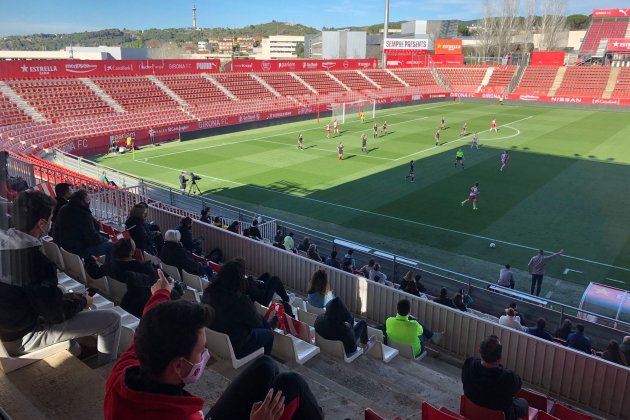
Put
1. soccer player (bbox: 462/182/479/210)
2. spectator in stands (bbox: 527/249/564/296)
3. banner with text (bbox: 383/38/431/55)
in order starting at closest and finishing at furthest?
spectator in stands (bbox: 527/249/564/296) → soccer player (bbox: 462/182/479/210) → banner with text (bbox: 383/38/431/55)

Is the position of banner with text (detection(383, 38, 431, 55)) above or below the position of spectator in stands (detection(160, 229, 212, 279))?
above

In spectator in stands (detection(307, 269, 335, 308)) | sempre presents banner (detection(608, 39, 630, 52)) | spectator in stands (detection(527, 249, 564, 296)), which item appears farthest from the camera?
sempre presents banner (detection(608, 39, 630, 52))

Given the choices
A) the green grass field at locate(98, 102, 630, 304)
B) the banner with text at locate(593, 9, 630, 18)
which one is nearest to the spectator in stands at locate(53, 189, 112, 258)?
the green grass field at locate(98, 102, 630, 304)

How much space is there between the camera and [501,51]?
10462 centimetres

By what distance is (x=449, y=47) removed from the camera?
8612 centimetres

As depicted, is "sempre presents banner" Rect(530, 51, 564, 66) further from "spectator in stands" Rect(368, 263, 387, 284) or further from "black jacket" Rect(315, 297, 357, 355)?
"black jacket" Rect(315, 297, 357, 355)

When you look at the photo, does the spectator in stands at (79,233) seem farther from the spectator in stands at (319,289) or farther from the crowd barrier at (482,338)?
the crowd barrier at (482,338)

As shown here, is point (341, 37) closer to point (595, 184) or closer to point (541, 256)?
point (595, 184)

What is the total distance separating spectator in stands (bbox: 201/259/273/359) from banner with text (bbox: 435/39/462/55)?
87981 mm

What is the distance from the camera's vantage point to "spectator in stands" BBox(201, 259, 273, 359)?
563cm

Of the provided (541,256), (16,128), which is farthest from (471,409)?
(16,128)

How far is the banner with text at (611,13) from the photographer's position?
97.1 metres

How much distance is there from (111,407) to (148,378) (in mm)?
259

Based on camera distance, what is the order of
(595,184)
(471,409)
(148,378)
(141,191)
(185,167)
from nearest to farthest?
(148,378) < (471,409) < (141,191) < (595,184) < (185,167)
